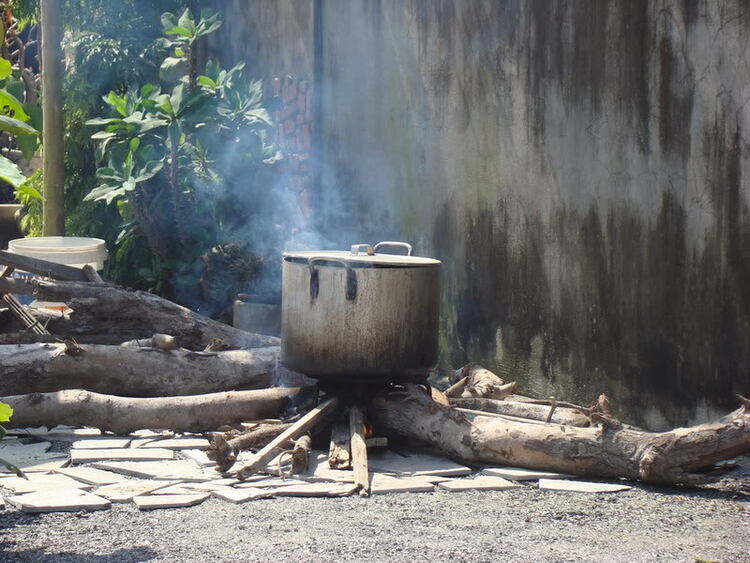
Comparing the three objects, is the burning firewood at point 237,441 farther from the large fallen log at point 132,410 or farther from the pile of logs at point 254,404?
the large fallen log at point 132,410

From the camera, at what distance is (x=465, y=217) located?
7887mm

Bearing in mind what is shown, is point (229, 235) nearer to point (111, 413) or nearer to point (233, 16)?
point (233, 16)

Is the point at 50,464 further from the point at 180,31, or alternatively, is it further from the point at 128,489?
the point at 180,31

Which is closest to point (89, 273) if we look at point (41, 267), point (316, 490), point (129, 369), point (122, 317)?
point (41, 267)

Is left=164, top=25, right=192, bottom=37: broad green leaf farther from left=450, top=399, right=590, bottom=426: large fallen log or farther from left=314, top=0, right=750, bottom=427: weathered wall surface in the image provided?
left=450, top=399, right=590, bottom=426: large fallen log

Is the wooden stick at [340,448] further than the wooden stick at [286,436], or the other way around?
the wooden stick at [340,448]

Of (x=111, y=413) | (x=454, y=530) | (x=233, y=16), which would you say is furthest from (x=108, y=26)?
(x=454, y=530)

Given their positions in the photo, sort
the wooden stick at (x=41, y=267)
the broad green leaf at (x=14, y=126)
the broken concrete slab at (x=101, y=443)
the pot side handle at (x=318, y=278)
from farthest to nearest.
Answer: the wooden stick at (x=41, y=267)
the pot side handle at (x=318, y=278)
the broken concrete slab at (x=101, y=443)
the broad green leaf at (x=14, y=126)

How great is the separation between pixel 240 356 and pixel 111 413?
1105 millimetres

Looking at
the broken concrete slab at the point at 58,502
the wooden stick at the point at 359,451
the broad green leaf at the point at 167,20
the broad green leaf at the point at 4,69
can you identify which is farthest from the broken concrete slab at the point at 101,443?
the broad green leaf at the point at 167,20

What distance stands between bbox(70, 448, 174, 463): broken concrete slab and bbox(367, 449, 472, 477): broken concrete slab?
3.67ft

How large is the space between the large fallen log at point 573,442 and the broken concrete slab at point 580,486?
3.3 inches

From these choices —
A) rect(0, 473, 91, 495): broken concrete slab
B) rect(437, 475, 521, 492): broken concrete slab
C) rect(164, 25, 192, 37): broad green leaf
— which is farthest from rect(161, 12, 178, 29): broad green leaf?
rect(437, 475, 521, 492): broken concrete slab

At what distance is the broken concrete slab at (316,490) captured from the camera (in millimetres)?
5012
